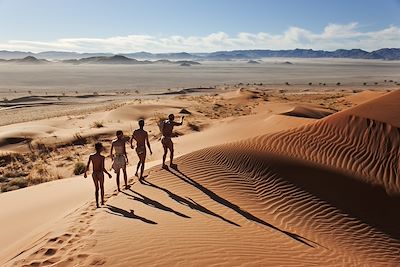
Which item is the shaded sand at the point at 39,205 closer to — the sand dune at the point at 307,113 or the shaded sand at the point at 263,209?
the shaded sand at the point at 263,209

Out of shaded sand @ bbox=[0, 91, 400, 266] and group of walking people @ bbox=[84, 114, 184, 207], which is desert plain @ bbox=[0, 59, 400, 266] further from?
group of walking people @ bbox=[84, 114, 184, 207]

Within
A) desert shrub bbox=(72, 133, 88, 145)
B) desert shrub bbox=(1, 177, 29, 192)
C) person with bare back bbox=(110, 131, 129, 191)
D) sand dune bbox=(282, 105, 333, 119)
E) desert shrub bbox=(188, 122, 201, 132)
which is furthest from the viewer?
sand dune bbox=(282, 105, 333, 119)

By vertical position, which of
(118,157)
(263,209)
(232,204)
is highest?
(118,157)

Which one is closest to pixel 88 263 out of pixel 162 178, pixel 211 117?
pixel 162 178

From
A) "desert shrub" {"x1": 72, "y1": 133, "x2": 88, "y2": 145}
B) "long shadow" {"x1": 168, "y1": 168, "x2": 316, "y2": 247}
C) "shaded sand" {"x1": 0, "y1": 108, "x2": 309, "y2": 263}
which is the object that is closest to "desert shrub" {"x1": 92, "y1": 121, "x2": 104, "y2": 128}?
"desert shrub" {"x1": 72, "y1": 133, "x2": 88, "y2": 145}

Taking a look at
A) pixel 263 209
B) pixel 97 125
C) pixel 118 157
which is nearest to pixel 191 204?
pixel 263 209

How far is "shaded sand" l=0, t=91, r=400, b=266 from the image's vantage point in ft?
18.6

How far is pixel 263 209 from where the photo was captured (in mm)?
8461

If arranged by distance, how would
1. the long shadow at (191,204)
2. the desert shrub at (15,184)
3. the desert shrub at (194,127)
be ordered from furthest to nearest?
1. the desert shrub at (194,127)
2. the desert shrub at (15,184)
3. the long shadow at (191,204)

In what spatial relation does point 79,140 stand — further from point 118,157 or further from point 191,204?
point 191,204

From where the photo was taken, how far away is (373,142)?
11.9 meters

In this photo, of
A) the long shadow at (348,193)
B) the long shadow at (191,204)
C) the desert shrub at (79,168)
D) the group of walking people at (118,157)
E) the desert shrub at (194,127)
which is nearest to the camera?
the long shadow at (191,204)

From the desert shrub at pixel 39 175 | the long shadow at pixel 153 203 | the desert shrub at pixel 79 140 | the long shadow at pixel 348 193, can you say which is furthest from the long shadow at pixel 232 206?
the desert shrub at pixel 79 140

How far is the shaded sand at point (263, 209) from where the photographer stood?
5.66m
